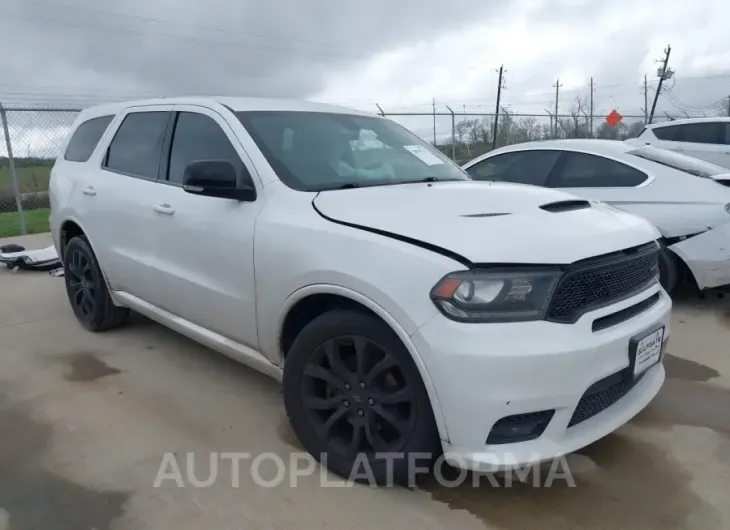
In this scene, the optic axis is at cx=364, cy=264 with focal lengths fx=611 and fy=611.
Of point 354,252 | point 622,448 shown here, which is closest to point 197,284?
point 354,252

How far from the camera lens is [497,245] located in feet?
7.67

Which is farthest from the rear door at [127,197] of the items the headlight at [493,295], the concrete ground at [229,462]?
the headlight at [493,295]

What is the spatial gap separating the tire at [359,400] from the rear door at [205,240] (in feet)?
1.59

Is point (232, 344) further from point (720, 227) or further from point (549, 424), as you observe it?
point (720, 227)

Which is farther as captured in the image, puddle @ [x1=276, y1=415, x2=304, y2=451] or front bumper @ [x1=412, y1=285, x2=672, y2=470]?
puddle @ [x1=276, y1=415, x2=304, y2=451]

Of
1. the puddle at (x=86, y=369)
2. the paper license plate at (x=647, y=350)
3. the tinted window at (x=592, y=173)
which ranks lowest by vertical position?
the puddle at (x=86, y=369)

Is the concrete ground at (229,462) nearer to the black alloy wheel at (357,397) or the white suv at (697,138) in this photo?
the black alloy wheel at (357,397)

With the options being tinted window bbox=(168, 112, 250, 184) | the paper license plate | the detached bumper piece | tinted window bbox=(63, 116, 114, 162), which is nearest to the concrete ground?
the paper license plate

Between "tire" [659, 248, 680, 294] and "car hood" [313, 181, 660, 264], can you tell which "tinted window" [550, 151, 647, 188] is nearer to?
"tire" [659, 248, 680, 294]

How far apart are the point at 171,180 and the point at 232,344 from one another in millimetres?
1130

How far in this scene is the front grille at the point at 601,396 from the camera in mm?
2441

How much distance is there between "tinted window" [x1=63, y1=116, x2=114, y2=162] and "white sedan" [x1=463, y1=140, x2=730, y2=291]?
292 cm

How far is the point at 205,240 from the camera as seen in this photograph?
332cm

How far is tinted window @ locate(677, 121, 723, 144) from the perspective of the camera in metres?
10.1
